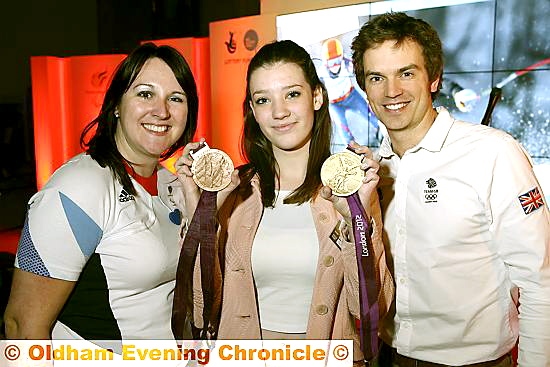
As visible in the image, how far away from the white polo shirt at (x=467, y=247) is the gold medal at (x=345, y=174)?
34 centimetres

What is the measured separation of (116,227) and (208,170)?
0.40 metres

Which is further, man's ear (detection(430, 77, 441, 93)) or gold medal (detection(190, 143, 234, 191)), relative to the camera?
man's ear (detection(430, 77, 441, 93))

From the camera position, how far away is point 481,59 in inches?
210

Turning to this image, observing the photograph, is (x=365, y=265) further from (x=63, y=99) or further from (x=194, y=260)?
(x=63, y=99)

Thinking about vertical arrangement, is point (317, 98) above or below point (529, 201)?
above

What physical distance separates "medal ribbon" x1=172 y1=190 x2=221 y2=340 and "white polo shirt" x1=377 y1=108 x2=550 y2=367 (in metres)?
0.75

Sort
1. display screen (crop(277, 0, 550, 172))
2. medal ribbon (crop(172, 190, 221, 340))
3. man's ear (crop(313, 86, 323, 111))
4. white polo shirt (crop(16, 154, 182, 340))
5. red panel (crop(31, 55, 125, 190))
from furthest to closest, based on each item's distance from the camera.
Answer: red panel (crop(31, 55, 125, 190)) → display screen (crop(277, 0, 550, 172)) → man's ear (crop(313, 86, 323, 111)) → medal ribbon (crop(172, 190, 221, 340)) → white polo shirt (crop(16, 154, 182, 340))

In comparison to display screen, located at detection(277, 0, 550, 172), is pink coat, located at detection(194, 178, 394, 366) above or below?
below

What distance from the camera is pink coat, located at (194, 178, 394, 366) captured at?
201 cm

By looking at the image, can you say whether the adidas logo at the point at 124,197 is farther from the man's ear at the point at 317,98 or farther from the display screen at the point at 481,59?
the display screen at the point at 481,59

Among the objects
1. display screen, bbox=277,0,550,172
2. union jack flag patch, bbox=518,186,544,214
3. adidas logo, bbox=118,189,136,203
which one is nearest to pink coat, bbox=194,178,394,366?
adidas logo, bbox=118,189,136,203

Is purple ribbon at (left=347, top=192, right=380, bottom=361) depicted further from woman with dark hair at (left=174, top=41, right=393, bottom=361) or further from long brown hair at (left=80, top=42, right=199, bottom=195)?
long brown hair at (left=80, top=42, right=199, bottom=195)

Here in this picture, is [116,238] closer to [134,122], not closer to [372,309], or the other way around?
[134,122]

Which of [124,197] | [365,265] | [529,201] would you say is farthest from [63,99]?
[529,201]
